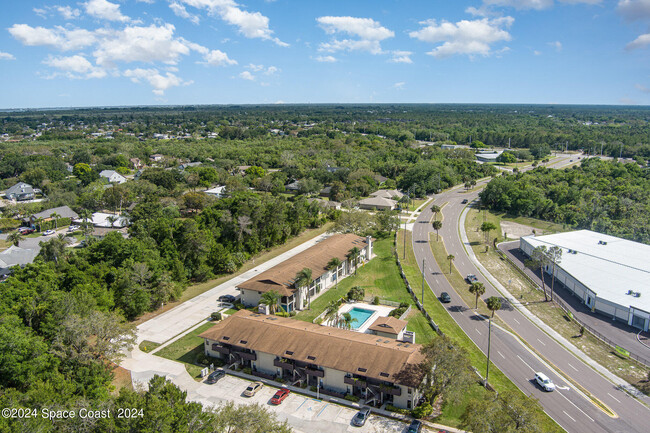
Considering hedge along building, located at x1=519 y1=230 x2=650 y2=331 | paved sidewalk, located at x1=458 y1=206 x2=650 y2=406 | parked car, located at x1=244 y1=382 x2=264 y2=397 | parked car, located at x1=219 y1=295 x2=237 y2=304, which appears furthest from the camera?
parked car, located at x1=219 y1=295 x2=237 y2=304

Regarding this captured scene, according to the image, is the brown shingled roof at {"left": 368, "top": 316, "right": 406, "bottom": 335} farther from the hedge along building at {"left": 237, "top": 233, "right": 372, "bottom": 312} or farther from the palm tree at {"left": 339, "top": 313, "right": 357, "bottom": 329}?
the hedge along building at {"left": 237, "top": 233, "right": 372, "bottom": 312}

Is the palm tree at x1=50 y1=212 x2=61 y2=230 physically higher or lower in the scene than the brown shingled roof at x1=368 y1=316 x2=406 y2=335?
higher

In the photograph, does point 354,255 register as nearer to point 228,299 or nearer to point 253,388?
point 228,299

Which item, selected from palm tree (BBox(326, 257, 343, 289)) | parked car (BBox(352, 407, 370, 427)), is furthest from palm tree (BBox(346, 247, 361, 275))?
parked car (BBox(352, 407, 370, 427))

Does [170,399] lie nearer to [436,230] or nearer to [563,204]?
[436,230]

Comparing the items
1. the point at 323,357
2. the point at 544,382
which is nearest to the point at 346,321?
the point at 323,357

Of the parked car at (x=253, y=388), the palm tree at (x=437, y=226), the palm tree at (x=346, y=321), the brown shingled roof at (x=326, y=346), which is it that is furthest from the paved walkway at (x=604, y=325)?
the parked car at (x=253, y=388)

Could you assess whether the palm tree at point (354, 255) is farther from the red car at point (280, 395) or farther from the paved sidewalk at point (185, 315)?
the red car at point (280, 395)
